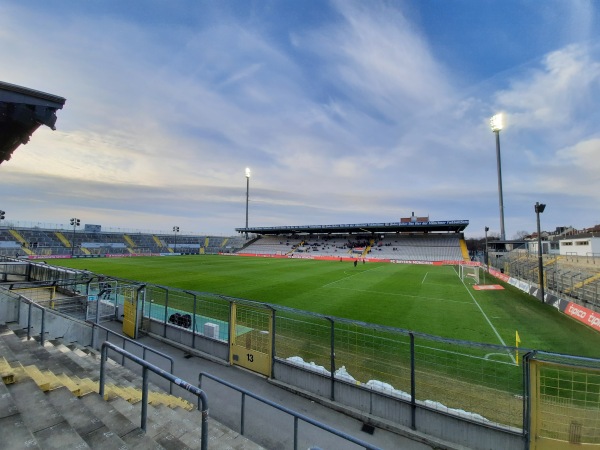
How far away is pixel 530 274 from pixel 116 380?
101 feet

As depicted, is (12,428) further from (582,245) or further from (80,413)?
(582,245)

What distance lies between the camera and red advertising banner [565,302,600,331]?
12906 mm

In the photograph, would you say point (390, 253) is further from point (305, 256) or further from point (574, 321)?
point (574, 321)

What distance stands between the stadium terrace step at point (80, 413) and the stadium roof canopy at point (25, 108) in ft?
13.6

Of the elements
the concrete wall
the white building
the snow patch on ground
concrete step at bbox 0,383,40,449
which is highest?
the white building

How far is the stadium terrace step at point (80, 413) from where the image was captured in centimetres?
335

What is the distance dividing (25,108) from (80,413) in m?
4.96

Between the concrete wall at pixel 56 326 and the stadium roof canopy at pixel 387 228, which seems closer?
the concrete wall at pixel 56 326

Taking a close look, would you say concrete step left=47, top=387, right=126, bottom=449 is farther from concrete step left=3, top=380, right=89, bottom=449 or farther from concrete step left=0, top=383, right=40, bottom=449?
concrete step left=0, top=383, right=40, bottom=449

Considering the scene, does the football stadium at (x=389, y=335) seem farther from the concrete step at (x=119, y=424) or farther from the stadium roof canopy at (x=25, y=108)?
the stadium roof canopy at (x=25, y=108)

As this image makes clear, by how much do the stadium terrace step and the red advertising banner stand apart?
624 inches

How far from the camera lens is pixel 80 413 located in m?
3.95

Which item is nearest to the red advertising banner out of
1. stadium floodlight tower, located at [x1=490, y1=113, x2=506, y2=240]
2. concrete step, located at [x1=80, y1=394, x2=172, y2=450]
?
concrete step, located at [x1=80, y1=394, x2=172, y2=450]

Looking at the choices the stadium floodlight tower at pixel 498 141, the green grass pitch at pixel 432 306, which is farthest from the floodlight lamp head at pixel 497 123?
the green grass pitch at pixel 432 306
